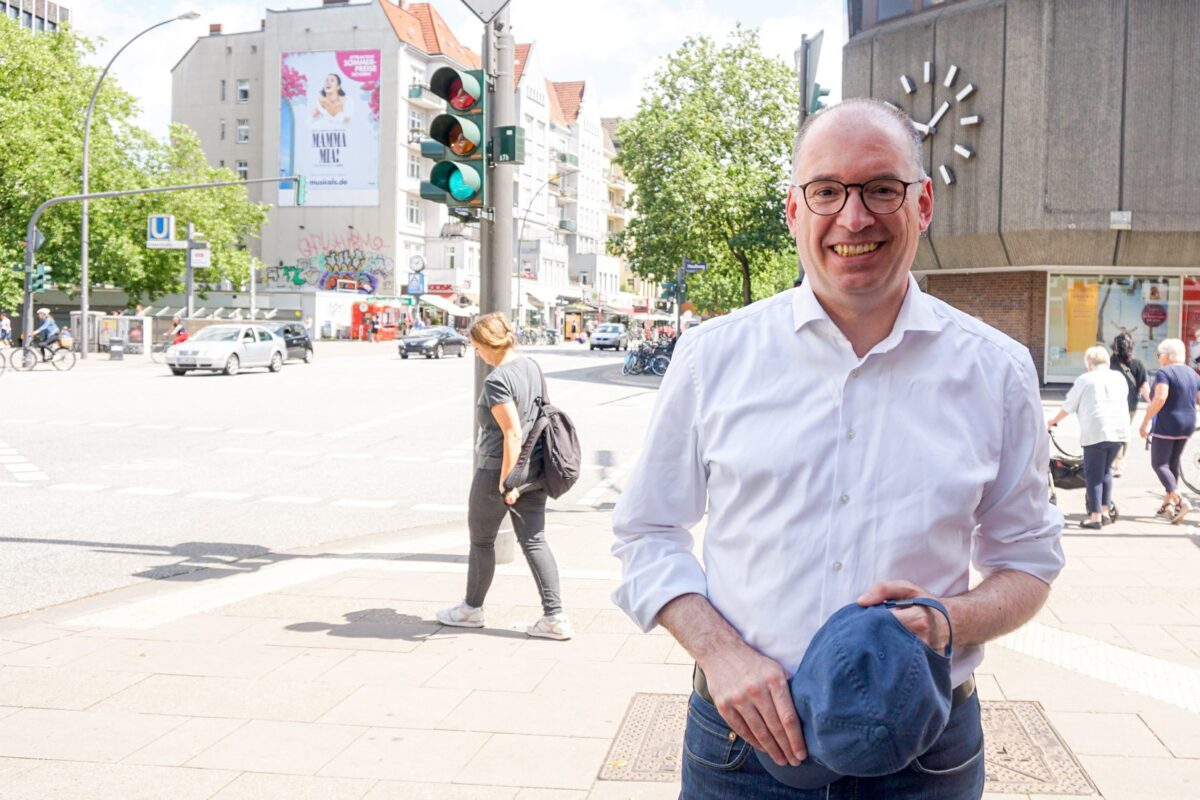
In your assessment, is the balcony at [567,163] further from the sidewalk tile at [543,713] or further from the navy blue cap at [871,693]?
the navy blue cap at [871,693]

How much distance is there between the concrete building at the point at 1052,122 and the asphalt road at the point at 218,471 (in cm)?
866

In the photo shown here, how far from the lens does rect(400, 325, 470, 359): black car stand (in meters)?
46.9

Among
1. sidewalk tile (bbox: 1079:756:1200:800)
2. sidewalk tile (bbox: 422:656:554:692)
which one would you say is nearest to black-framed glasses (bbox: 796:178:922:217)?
sidewalk tile (bbox: 1079:756:1200:800)

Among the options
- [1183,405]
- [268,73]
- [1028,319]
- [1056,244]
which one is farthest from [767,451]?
[268,73]

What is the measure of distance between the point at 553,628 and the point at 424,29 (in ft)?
253

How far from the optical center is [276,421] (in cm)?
1998

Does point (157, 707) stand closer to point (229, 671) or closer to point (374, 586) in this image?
point (229, 671)

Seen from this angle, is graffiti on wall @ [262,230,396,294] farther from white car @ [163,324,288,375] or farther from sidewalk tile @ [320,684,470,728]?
sidewalk tile @ [320,684,470,728]

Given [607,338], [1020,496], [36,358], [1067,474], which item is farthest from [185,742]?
[607,338]

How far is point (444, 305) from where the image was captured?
7631 centimetres

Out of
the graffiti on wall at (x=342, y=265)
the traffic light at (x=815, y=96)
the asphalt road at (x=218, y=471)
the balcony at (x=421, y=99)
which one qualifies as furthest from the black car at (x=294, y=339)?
the balcony at (x=421, y=99)

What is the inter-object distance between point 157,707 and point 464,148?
4328 millimetres

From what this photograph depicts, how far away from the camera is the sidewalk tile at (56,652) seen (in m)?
5.86

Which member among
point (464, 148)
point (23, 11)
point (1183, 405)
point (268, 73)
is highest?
point (23, 11)
